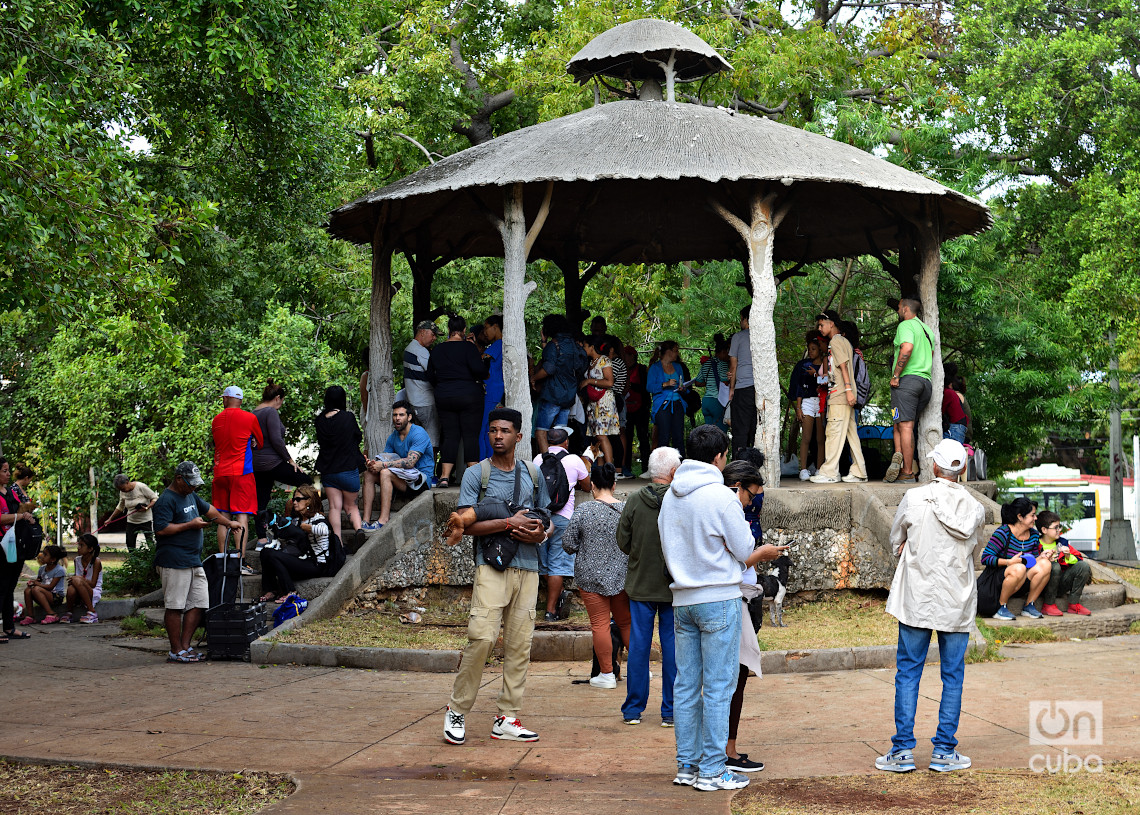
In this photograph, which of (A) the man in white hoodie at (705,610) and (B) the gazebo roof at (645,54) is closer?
(A) the man in white hoodie at (705,610)

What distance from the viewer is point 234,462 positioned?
10445 millimetres

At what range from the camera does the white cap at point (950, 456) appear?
5812mm

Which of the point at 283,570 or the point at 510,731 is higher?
the point at 283,570

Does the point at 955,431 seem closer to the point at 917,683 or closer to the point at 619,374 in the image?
the point at 619,374

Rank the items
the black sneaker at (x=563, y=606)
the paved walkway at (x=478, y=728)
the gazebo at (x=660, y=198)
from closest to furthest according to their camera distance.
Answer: the paved walkway at (x=478, y=728), the black sneaker at (x=563, y=606), the gazebo at (x=660, y=198)

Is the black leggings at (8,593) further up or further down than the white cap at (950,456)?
further down

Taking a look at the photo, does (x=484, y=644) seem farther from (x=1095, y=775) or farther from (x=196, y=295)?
(x=196, y=295)

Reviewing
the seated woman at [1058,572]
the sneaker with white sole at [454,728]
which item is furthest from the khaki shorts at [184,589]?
the seated woman at [1058,572]

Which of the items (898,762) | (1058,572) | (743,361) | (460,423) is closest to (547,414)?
(460,423)

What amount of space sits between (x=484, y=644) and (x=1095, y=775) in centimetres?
327

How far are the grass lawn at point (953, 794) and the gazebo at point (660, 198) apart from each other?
569cm

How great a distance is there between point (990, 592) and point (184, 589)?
23.6ft

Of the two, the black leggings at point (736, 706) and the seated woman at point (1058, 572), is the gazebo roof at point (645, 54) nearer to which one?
the seated woman at point (1058, 572)

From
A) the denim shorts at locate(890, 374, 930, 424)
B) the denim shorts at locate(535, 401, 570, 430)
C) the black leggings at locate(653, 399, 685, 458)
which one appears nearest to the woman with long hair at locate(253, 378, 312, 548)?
the denim shorts at locate(535, 401, 570, 430)
